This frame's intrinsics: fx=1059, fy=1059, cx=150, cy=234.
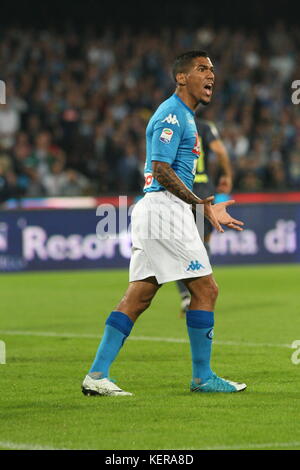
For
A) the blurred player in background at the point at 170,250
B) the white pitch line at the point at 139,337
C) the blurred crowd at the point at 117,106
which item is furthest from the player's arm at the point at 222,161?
the blurred crowd at the point at 117,106

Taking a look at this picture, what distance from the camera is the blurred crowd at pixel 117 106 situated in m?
20.8

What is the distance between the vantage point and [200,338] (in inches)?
287

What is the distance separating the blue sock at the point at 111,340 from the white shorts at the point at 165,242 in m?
0.28

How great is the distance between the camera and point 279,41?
29.4m

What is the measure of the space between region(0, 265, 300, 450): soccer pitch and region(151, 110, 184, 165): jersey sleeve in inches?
64.1

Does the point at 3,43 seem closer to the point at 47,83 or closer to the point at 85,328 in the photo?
the point at 47,83

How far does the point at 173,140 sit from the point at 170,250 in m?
0.74

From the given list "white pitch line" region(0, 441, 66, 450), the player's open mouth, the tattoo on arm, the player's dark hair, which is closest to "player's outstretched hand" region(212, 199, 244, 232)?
the tattoo on arm

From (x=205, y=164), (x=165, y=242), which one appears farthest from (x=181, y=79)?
(x=205, y=164)

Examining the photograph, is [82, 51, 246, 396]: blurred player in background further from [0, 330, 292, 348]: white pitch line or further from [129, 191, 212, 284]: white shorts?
[0, 330, 292, 348]: white pitch line

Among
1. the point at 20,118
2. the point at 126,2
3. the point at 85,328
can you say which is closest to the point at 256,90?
the point at 126,2

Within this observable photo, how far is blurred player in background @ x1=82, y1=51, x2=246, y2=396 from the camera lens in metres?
7.11

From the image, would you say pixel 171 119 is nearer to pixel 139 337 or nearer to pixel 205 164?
pixel 139 337

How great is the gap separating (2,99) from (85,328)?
364 inches
